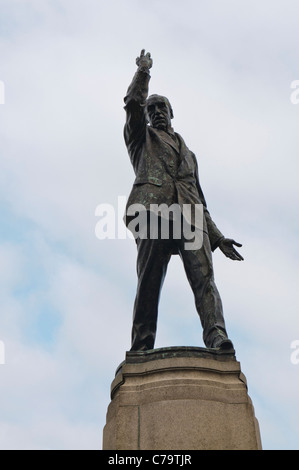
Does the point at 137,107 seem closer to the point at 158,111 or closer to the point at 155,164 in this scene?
the point at 158,111

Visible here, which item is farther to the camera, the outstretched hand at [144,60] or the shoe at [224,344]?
the outstretched hand at [144,60]

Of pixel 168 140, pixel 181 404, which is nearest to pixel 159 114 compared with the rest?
pixel 168 140

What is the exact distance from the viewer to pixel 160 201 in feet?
31.4

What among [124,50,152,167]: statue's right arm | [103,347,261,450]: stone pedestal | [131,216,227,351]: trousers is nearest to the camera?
[103,347,261,450]: stone pedestal

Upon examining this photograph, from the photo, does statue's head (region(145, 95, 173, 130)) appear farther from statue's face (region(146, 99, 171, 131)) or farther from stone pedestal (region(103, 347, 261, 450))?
stone pedestal (region(103, 347, 261, 450))

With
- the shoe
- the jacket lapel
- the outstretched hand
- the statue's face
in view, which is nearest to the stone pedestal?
the shoe

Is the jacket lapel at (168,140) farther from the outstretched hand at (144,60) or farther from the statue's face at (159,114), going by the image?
the outstretched hand at (144,60)

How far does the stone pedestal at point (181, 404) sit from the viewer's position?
7.34 meters

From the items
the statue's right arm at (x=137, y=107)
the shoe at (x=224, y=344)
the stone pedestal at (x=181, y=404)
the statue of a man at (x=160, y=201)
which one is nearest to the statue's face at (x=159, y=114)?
the statue of a man at (x=160, y=201)

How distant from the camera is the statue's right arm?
32.9 feet
